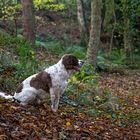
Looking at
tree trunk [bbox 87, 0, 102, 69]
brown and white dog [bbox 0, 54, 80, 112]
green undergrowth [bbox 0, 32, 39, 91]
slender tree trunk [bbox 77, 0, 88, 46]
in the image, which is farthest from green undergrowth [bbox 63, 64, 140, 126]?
slender tree trunk [bbox 77, 0, 88, 46]

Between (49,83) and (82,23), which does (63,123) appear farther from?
(82,23)

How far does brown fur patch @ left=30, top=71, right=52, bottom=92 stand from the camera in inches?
313

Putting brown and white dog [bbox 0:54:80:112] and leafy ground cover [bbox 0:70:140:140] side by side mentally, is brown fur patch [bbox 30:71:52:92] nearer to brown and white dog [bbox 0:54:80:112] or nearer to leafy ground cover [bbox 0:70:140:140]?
brown and white dog [bbox 0:54:80:112]

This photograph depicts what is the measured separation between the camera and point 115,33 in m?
29.6

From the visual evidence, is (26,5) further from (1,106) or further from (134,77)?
(1,106)

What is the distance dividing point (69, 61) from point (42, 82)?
0.66 metres

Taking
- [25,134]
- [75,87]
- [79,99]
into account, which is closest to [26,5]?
[75,87]

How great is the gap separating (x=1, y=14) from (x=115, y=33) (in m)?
8.95

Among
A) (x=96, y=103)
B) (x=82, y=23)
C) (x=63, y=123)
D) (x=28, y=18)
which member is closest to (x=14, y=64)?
(x=96, y=103)

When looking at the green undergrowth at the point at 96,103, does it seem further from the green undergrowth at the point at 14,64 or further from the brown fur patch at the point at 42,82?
the brown fur patch at the point at 42,82

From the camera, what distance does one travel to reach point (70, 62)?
25.8ft

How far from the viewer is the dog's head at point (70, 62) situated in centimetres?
785

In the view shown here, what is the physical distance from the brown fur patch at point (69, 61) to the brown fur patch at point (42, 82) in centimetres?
41

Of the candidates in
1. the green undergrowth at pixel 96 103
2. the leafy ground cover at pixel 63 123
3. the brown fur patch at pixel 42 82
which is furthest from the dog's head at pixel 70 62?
the green undergrowth at pixel 96 103
